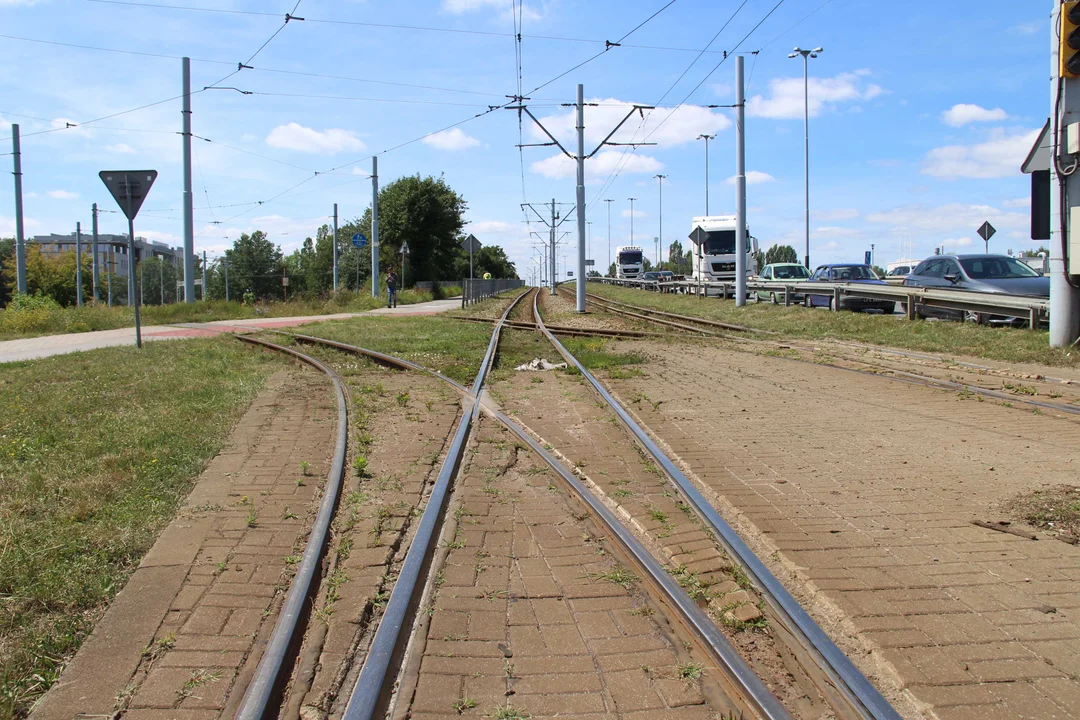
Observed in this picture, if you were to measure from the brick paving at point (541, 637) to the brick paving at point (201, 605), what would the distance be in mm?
817

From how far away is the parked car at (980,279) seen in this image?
1691cm

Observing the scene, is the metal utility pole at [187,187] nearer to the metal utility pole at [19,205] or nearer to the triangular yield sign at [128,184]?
the metal utility pole at [19,205]

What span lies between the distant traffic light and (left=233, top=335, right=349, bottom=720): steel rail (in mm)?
11570

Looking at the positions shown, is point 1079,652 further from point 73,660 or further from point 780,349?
point 780,349

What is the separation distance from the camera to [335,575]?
13.9 ft

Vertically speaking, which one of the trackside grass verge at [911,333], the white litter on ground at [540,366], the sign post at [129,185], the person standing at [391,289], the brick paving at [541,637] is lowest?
the brick paving at [541,637]

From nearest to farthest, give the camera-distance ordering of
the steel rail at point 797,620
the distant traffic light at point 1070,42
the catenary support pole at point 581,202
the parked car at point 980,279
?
the steel rail at point 797,620, the distant traffic light at point 1070,42, the parked car at point 980,279, the catenary support pole at point 581,202

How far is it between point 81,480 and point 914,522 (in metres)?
5.40

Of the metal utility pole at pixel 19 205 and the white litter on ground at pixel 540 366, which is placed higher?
the metal utility pole at pixel 19 205

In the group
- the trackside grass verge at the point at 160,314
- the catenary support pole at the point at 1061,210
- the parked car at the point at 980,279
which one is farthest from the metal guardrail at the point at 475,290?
the catenary support pole at the point at 1061,210

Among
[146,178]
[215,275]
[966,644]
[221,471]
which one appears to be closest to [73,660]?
[221,471]

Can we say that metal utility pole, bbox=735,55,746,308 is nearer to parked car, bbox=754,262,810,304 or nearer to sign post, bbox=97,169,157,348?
parked car, bbox=754,262,810,304

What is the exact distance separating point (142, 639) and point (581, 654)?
1.86 meters

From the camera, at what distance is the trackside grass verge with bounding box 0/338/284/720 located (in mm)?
3533
